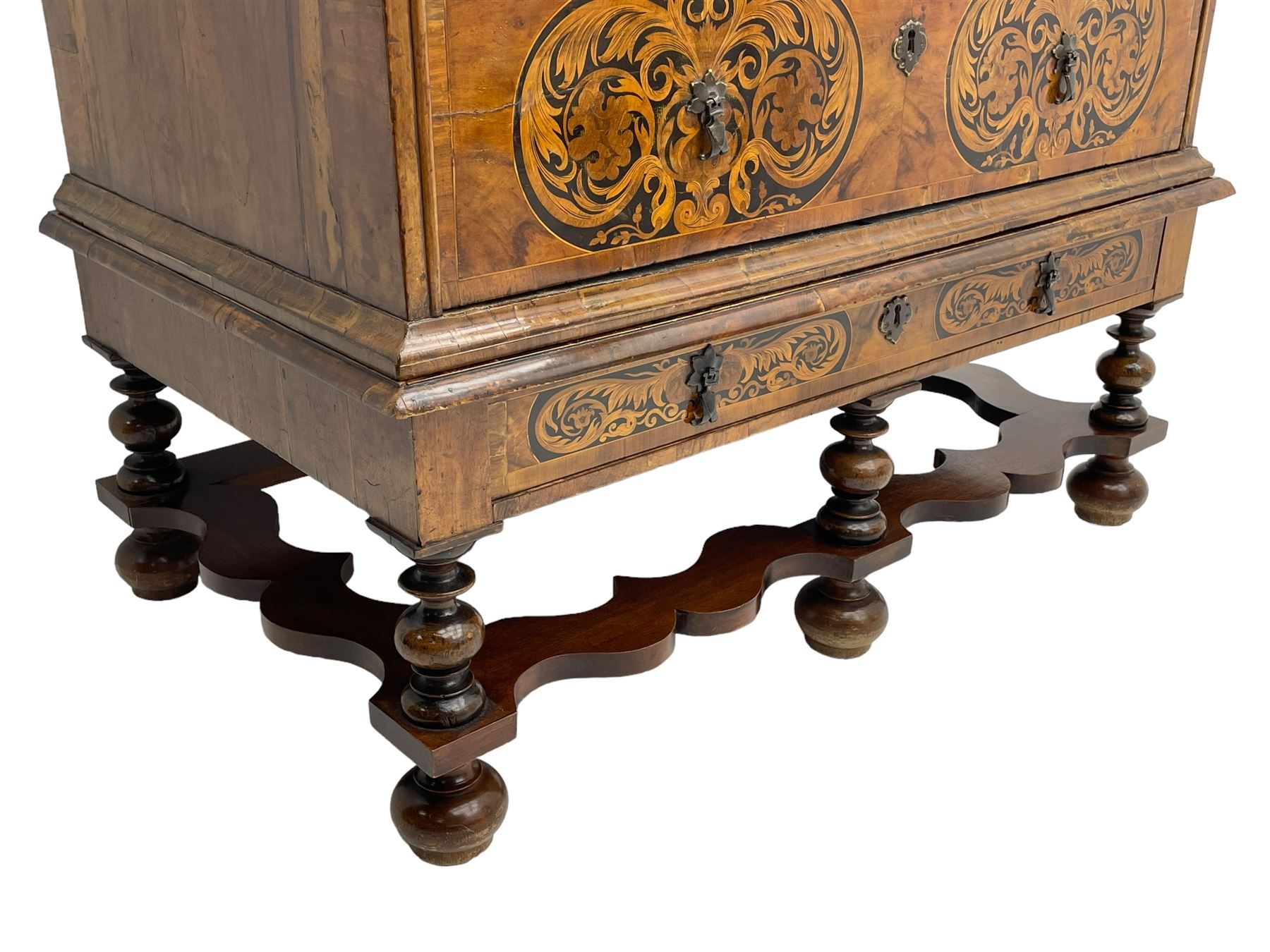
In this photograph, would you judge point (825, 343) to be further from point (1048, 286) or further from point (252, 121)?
point (252, 121)

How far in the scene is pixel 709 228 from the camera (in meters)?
1.97

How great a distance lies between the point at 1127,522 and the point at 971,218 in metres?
1.09

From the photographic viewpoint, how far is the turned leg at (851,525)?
8.02 ft

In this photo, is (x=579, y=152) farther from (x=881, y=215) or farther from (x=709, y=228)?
(x=881, y=215)

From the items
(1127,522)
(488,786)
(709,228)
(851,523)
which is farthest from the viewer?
(1127,522)

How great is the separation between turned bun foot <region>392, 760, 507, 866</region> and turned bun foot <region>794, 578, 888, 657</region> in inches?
28.3

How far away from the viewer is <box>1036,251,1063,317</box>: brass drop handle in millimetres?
2479

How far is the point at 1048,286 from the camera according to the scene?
2.50 metres

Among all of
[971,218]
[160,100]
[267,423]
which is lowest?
[267,423]

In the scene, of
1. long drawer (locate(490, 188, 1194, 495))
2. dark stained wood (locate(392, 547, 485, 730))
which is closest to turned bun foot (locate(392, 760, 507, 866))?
dark stained wood (locate(392, 547, 485, 730))

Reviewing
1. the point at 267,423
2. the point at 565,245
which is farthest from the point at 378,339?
the point at 267,423

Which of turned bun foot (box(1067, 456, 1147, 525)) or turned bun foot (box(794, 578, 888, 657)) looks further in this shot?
turned bun foot (box(1067, 456, 1147, 525))

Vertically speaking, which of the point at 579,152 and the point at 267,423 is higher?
the point at 579,152

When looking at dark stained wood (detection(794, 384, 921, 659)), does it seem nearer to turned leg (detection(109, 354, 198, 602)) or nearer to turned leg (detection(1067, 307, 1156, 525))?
turned leg (detection(1067, 307, 1156, 525))
